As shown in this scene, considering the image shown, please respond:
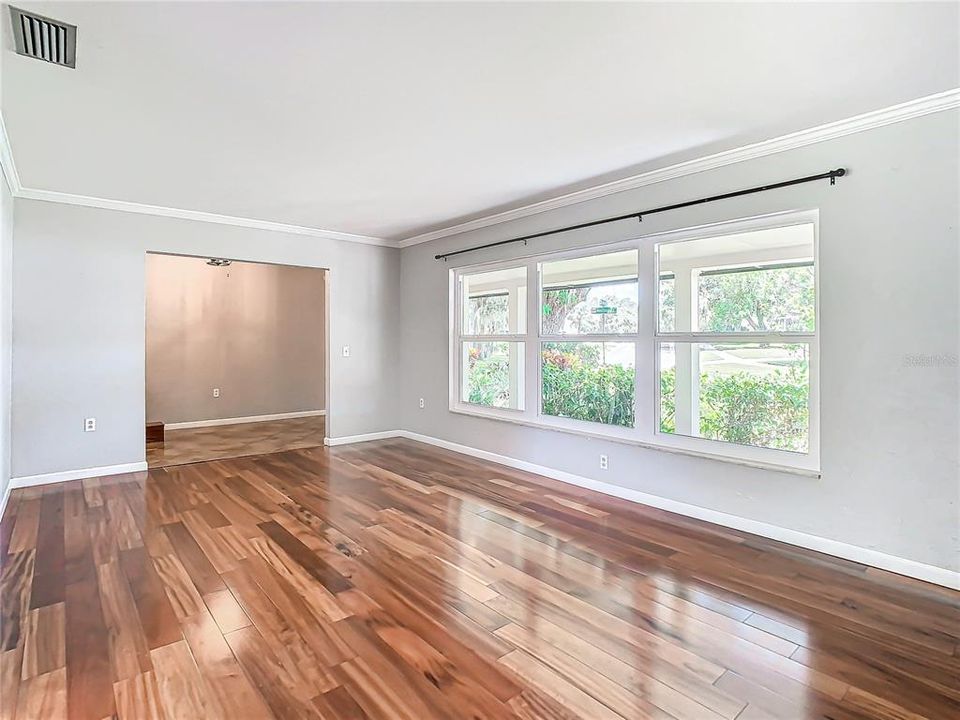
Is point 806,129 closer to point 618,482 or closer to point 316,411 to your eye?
point 618,482

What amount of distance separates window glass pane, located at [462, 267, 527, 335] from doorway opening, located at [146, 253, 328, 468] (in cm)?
191

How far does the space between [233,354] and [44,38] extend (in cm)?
610

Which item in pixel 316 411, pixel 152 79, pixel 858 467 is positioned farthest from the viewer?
pixel 316 411

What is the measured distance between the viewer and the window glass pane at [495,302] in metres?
5.09

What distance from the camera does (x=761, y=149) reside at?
3203 mm

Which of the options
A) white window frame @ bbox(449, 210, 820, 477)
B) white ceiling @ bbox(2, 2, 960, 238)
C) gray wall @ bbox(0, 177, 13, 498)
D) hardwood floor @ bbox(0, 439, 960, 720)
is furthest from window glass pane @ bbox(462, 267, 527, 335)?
gray wall @ bbox(0, 177, 13, 498)

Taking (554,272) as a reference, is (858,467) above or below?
below

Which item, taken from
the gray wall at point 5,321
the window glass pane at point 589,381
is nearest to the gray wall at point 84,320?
the gray wall at point 5,321

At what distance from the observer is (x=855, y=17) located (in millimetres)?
1946

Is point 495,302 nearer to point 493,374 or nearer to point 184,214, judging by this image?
point 493,374

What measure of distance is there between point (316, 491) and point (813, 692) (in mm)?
3477

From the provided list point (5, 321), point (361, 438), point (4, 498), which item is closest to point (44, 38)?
point (5, 321)

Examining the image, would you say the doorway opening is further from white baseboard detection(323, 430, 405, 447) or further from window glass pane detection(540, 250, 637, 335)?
window glass pane detection(540, 250, 637, 335)

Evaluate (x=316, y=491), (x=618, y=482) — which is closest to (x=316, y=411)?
(x=316, y=491)
